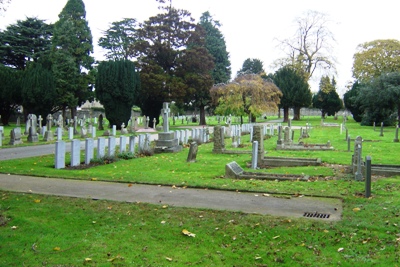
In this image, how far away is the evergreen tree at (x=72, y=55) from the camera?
46.9m

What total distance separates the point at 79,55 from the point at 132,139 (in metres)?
34.6

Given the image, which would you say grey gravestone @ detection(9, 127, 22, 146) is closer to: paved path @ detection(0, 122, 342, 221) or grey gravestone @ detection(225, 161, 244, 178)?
paved path @ detection(0, 122, 342, 221)

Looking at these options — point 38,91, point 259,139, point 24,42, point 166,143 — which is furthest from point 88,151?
point 24,42

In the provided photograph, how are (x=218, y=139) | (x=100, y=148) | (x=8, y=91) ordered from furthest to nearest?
(x=8, y=91), (x=218, y=139), (x=100, y=148)

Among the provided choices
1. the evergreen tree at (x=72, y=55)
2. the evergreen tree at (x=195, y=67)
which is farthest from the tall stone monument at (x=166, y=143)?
the evergreen tree at (x=72, y=55)

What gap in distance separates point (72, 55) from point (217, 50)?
22656 millimetres

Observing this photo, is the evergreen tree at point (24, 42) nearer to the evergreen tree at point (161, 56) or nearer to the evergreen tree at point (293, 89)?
the evergreen tree at point (161, 56)

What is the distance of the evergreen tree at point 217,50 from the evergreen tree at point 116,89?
852 inches

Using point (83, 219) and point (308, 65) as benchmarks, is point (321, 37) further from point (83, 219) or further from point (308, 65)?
point (83, 219)

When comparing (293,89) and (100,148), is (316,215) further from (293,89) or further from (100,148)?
(293,89)

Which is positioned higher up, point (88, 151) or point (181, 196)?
point (88, 151)

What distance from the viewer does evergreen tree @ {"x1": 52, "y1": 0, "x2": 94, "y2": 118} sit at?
154 ft

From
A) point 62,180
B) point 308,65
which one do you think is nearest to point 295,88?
point 308,65

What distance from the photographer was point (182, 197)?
8.89 meters
